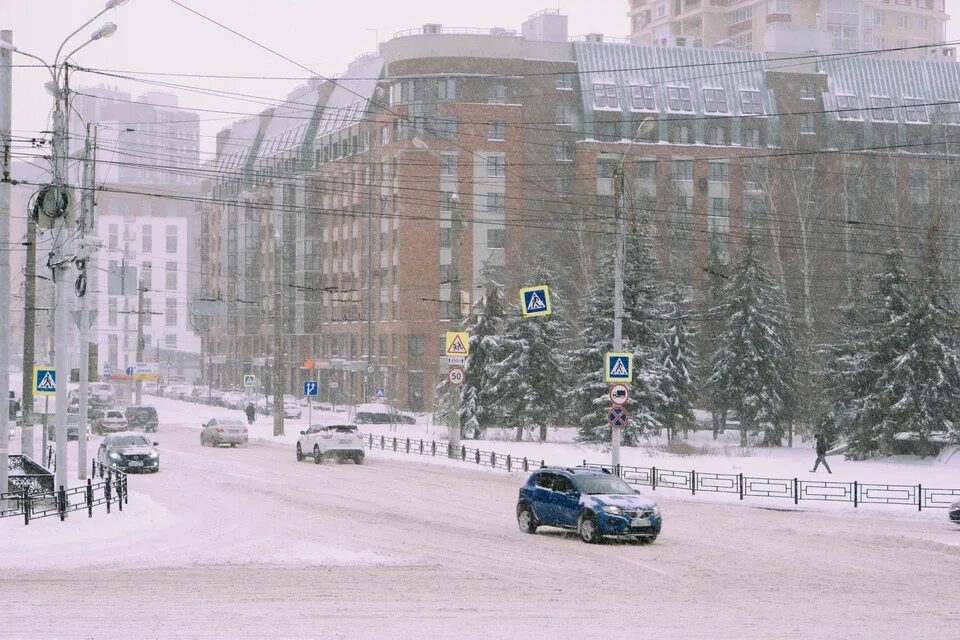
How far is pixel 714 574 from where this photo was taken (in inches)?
804

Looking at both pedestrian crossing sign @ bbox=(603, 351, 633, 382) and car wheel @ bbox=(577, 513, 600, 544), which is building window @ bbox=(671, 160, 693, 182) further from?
car wheel @ bbox=(577, 513, 600, 544)

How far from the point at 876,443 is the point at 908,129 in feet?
205

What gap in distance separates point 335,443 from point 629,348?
61.1 feet

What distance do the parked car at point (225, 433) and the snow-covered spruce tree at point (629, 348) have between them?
1543 centimetres

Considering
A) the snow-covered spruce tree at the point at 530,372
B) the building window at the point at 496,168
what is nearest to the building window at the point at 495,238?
the building window at the point at 496,168

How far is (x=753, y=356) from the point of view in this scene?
63.8 m


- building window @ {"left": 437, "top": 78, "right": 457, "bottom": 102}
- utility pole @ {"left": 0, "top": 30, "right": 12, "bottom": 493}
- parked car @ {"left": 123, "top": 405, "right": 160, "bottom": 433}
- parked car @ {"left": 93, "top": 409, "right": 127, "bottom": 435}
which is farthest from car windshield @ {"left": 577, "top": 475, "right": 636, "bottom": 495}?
building window @ {"left": 437, "top": 78, "right": 457, "bottom": 102}

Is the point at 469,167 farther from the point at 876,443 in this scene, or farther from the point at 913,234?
the point at 876,443

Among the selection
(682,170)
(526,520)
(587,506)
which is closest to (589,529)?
(587,506)

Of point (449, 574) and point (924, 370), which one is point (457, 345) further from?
point (449, 574)

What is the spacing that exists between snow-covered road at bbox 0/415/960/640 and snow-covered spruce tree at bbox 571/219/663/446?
2651 cm

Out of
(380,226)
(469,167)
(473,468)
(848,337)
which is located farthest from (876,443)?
(380,226)

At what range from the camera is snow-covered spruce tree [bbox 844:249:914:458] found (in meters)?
51.7

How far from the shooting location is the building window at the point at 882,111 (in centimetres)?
10738
